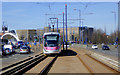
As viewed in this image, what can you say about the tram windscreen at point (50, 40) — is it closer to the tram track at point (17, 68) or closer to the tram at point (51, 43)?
the tram at point (51, 43)

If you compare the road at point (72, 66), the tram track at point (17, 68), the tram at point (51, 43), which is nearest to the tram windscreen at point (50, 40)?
the tram at point (51, 43)

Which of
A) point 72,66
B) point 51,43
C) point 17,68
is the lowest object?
Answer: point 72,66

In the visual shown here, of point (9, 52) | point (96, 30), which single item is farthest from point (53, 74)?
point (96, 30)

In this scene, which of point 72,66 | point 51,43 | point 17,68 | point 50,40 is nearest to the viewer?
point 17,68

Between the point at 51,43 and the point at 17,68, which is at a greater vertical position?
the point at 51,43

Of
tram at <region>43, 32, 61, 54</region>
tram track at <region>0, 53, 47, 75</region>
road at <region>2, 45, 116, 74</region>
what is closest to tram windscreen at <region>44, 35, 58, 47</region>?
tram at <region>43, 32, 61, 54</region>

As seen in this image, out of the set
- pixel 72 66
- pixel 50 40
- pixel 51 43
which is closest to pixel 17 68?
pixel 72 66

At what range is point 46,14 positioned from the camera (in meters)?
44.1

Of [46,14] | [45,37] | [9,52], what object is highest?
[46,14]

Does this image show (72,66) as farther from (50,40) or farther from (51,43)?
(50,40)

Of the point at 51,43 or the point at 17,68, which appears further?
→ the point at 51,43

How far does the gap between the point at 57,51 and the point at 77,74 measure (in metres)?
17.5

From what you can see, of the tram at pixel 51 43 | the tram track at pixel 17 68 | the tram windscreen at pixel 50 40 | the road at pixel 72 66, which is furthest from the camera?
the tram windscreen at pixel 50 40

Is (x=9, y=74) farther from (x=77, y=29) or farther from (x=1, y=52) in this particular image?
(x=77, y=29)
